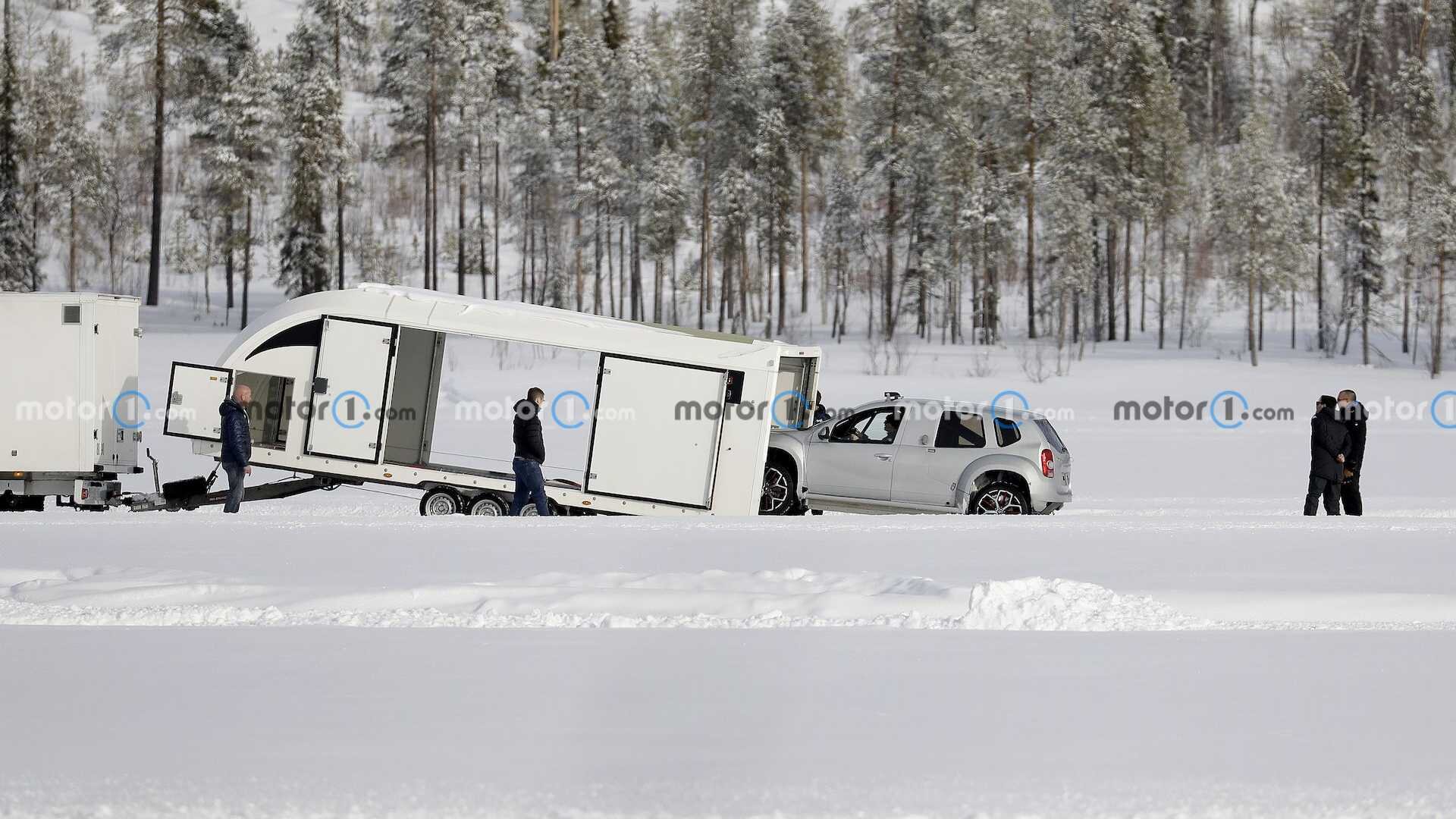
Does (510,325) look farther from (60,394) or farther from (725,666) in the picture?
(725,666)

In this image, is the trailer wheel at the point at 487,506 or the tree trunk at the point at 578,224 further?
the tree trunk at the point at 578,224

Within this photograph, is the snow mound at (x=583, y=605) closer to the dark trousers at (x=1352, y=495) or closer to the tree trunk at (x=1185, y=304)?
the dark trousers at (x=1352, y=495)

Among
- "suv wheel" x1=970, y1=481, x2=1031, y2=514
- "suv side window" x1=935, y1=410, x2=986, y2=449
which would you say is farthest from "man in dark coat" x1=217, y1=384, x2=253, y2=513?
"suv wheel" x1=970, y1=481, x2=1031, y2=514

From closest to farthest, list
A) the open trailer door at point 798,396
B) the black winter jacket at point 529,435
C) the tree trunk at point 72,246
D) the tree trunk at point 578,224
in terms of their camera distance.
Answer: the black winter jacket at point 529,435
the open trailer door at point 798,396
the tree trunk at point 578,224
the tree trunk at point 72,246

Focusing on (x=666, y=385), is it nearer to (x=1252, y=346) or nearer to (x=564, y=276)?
(x=1252, y=346)

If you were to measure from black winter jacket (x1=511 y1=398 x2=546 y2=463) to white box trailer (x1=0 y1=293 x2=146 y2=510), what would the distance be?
4969 millimetres

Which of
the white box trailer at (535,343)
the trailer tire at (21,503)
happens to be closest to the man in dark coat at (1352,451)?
the white box trailer at (535,343)

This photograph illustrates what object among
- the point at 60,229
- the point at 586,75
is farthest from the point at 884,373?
the point at 60,229

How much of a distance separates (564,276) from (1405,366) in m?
36.3

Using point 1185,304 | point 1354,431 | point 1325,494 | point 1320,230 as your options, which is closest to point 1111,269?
point 1185,304

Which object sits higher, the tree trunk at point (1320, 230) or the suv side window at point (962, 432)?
the tree trunk at point (1320, 230)

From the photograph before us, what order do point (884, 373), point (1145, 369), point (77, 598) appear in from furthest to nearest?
point (1145, 369) → point (884, 373) → point (77, 598)

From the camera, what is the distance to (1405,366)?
51281 millimetres

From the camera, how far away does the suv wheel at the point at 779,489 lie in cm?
1656
